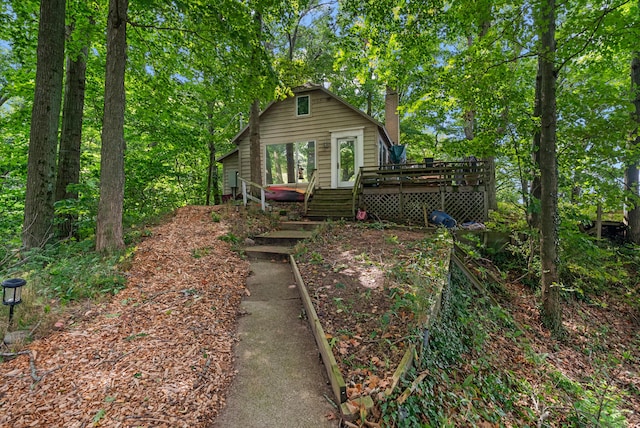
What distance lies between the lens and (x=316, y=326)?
3057 millimetres

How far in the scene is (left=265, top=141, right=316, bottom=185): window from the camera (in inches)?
464

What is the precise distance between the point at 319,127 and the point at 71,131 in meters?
7.83

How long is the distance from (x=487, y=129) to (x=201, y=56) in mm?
7236

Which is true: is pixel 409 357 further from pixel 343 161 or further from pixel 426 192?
pixel 343 161

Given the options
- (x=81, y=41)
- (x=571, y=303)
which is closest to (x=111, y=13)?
(x=81, y=41)

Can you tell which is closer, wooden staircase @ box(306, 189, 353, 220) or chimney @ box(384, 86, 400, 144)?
wooden staircase @ box(306, 189, 353, 220)

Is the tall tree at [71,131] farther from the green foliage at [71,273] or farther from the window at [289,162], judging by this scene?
the window at [289,162]

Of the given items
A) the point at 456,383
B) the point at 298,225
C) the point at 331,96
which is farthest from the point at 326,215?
the point at 456,383

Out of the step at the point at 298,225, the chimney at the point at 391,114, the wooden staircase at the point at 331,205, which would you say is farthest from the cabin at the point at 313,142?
the step at the point at 298,225

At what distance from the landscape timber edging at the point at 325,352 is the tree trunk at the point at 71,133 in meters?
6.43

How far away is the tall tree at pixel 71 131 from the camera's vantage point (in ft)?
21.9

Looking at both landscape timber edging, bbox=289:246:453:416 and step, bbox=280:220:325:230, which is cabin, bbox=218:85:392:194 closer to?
step, bbox=280:220:325:230

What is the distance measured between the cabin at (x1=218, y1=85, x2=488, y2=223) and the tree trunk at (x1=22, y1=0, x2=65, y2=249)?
4.75 meters

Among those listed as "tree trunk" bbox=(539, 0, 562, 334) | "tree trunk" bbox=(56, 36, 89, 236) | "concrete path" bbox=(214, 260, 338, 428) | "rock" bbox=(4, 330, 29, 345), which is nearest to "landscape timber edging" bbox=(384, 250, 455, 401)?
"concrete path" bbox=(214, 260, 338, 428)
